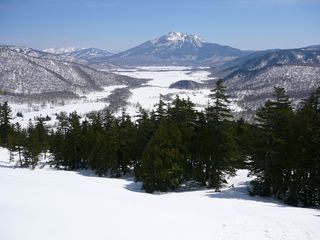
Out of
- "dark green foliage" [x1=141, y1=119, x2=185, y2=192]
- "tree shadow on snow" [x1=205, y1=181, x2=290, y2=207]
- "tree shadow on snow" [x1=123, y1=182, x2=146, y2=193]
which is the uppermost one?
"dark green foliage" [x1=141, y1=119, x2=185, y2=192]

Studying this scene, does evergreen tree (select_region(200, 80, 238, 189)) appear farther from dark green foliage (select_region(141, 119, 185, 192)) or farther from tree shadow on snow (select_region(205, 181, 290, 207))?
dark green foliage (select_region(141, 119, 185, 192))

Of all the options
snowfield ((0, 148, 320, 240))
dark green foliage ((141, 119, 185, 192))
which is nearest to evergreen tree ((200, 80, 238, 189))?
dark green foliage ((141, 119, 185, 192))

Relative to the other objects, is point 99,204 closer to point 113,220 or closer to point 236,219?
point 113,220

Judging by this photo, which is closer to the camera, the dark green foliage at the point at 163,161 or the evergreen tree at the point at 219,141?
the evergreen tree at the point at 219,141

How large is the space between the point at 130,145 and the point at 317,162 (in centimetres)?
2909

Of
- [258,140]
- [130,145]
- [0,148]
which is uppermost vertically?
[258,140]

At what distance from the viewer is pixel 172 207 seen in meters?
26.1

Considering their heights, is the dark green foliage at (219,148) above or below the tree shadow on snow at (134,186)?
above

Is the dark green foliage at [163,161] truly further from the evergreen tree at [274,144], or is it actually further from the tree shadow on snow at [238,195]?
the evergreen tree at [274,144]

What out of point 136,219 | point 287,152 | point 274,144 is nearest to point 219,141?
point 274,144

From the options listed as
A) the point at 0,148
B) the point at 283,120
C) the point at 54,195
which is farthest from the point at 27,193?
the point at 0,148

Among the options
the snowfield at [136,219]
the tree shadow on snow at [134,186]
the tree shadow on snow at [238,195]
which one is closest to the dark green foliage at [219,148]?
the tree shadow on snow at [134,186]

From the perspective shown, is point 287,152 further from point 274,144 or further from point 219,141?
point 219,141

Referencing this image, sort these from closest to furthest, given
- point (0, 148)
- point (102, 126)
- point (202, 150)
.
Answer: point (202, 150)
point (102, 126)
point (0, 148)
